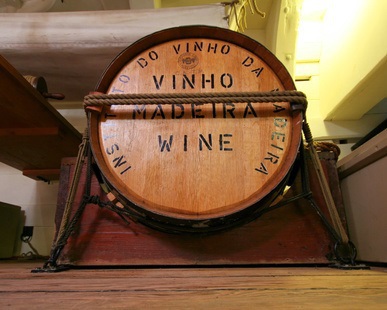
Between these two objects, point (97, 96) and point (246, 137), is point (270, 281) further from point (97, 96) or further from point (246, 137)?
point (97, 96)

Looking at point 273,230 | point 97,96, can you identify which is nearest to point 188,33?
point 97,96

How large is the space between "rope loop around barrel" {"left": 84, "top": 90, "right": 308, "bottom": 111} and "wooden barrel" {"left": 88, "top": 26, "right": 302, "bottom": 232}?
2 cm

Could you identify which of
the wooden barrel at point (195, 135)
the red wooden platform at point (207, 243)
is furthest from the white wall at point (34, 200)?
the wooden barrel at point (195, 135)

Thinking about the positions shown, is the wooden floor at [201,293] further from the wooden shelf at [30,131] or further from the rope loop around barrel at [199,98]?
the wooden shelf at [30,131]

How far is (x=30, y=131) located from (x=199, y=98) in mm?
1024

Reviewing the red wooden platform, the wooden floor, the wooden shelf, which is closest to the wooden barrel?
the red wooden platform

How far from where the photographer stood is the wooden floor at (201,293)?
0.40m

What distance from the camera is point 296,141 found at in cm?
82

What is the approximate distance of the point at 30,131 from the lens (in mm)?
1391

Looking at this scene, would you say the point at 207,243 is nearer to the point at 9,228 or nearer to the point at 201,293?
the point at 201,293

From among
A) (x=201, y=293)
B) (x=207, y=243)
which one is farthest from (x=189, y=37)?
(x=201, y=293)

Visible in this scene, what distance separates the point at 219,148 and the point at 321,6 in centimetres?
179

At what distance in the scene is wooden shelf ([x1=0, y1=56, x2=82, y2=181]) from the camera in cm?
111

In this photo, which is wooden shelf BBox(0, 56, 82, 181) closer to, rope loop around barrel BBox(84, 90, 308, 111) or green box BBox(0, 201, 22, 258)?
green box BBox(0, 201, 22, 258)
